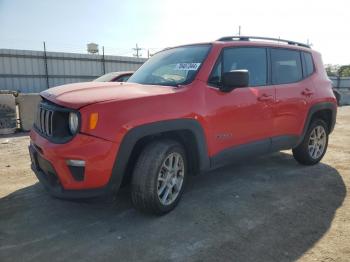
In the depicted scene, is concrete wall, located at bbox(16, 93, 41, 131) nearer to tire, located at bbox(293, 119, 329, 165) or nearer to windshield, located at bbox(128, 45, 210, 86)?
windshield, located at bbox(128, 45, 210, 86)

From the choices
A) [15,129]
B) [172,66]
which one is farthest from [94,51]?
[172,66]

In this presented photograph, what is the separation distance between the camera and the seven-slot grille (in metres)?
3.36

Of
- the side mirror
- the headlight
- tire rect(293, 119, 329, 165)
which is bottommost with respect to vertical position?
tire rect(293, 119, 329, 165)

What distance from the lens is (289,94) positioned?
4.86 metres

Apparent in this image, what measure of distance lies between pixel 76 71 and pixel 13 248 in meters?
17.8

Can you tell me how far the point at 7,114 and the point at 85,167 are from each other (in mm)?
7189

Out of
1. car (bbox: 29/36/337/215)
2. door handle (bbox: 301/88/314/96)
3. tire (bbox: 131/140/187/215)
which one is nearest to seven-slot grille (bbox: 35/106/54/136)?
car (bbox: 29/36/337/215)

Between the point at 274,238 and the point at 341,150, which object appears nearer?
the point at 274,238

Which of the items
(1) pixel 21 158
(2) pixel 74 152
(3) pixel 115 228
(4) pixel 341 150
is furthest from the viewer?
(4) pixel 341 150

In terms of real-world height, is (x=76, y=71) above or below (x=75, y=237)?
above

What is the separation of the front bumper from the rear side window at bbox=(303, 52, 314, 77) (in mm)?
3568

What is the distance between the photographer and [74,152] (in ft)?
9.90

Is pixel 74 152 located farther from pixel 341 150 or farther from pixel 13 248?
pixel 341 150

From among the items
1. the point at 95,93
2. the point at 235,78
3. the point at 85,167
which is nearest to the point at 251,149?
the point at 235,78
